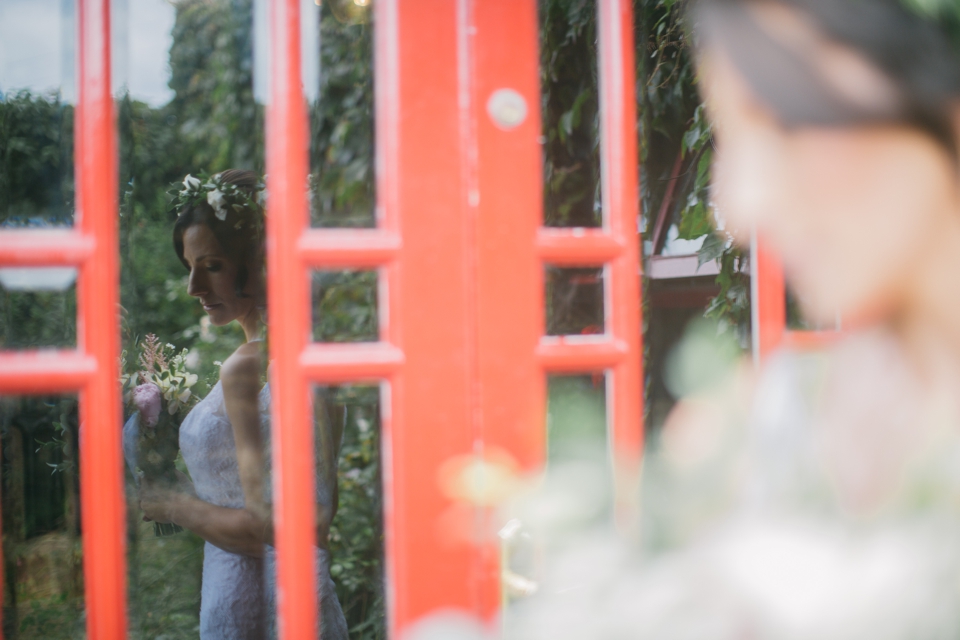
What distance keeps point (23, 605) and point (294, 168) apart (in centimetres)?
160

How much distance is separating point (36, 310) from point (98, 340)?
93cm

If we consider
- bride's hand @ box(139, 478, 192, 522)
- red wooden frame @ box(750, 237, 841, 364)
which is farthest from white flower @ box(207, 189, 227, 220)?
red wooden frame @ box(750, 237, 841, 364)

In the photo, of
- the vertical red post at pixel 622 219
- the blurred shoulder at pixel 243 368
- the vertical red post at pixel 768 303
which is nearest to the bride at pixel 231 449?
the blurred shoulder at pixel 243 368

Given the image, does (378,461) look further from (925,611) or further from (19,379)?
(925,611)

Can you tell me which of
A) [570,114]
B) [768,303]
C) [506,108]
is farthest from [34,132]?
[768,303]

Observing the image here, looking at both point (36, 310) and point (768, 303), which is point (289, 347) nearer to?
point (768, 303)

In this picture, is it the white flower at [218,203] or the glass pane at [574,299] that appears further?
the glass pane at [574,299]

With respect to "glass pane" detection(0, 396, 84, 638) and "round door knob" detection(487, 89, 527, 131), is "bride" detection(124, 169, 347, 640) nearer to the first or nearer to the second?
"glass pane" detection(0, 396, 84, 638)

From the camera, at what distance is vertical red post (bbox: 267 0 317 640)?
93 centimetres

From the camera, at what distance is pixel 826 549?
1.92ft

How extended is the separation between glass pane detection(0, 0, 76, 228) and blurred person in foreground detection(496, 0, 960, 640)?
4.75 ft

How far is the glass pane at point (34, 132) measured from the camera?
1.44 meters

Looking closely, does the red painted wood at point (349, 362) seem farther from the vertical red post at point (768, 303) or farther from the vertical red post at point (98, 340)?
the vertical red post at point (768, 303)

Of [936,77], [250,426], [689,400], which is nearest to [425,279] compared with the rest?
[689,400]
